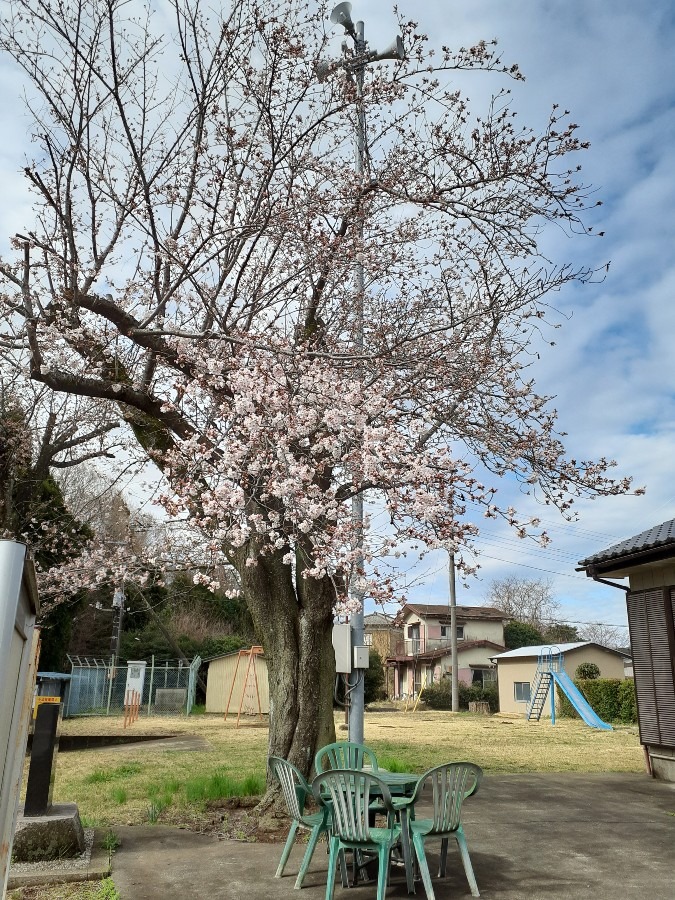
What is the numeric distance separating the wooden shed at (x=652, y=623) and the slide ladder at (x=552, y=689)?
12.5m

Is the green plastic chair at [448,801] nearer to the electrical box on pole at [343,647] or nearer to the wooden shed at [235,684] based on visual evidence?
the electrical box on pole at [343,647]

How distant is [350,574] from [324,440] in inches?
52.2

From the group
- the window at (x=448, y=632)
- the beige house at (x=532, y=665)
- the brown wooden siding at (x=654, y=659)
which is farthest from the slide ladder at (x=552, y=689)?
the window at (x=448, y=632)

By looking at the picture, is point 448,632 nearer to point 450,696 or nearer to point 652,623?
point 450,696

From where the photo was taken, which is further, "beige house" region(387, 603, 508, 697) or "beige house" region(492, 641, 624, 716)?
"beige house" region(387, 603, 508, 697)

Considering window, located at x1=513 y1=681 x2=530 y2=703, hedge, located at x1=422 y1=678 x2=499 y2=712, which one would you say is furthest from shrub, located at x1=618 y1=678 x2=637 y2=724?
hedge, located at x1=422 y1=678 x2=499 y2=712

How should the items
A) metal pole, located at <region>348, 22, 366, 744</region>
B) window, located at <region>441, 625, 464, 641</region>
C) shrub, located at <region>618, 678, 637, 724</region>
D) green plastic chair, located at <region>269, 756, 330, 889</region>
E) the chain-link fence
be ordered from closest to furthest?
green plastic chair, located at <region>269, 756, 330, 889</region> → metal pole, located at <region>348, 22, 366, 744</region> → the chain-link fence → shrub, located at <region>618, 678, 637, 724</region> → window, located at <region>441, 625, 464, 641</region>

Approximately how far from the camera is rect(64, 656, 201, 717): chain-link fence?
927 inches

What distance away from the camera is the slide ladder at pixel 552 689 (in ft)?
76.7

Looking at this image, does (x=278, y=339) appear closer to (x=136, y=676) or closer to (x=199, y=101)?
(x=199, y=101)

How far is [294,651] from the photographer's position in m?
7.57

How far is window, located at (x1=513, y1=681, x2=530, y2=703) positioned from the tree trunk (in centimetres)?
2619

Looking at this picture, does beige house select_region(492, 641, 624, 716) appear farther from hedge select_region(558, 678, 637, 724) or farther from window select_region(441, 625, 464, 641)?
window select_region(441, 625, 464, 641)

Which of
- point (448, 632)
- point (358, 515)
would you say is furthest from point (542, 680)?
point (358, 515)
